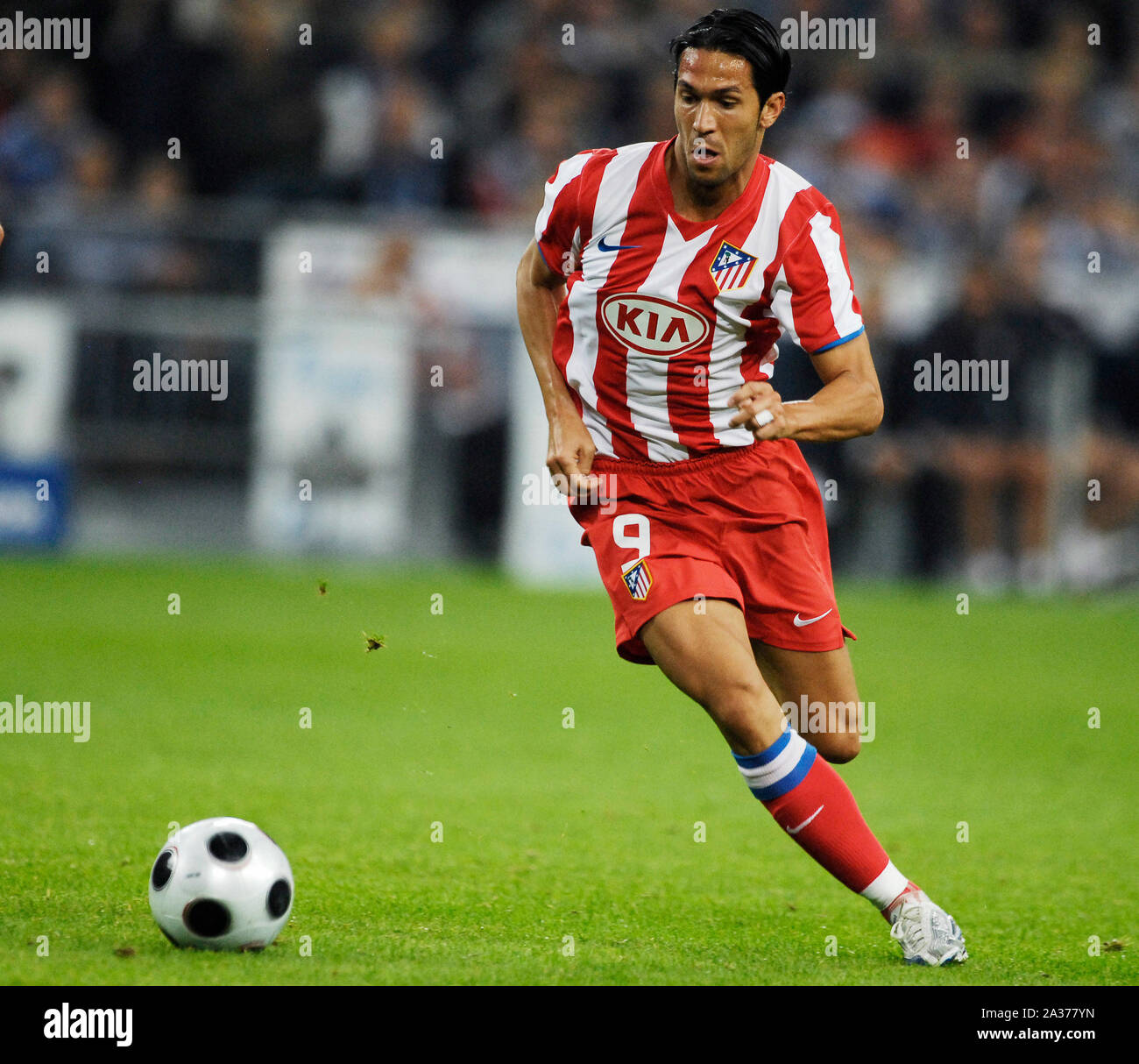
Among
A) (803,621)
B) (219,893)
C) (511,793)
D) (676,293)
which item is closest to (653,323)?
(676,293)

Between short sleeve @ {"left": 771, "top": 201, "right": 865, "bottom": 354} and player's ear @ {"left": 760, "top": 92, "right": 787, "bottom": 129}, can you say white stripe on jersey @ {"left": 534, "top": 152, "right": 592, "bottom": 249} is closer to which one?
player's ear @ {"left": 760, "top": 92, "right": 787, "bottom": 129}

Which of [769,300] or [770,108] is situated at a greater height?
[770,108]

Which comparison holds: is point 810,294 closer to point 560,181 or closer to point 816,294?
point 816,294

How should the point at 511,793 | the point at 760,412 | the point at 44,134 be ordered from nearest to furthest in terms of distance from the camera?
1. the point at 760,412
2. the point at 511,793
3. the point at 44,134

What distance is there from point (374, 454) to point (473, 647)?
11.2 ft

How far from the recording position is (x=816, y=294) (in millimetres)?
4719

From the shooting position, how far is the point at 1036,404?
14.7 m

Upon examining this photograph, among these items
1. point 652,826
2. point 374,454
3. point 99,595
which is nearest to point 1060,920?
point 652,826

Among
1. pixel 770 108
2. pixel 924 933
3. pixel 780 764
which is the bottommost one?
pixel 924 933

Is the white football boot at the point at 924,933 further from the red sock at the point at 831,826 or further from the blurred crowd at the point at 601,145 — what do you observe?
the blurred crowd at the point at 601,145

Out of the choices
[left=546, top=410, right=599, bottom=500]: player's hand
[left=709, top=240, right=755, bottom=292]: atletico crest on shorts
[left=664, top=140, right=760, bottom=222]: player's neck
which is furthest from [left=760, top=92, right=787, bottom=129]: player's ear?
[left=546, top=410, right=599, bottom=500]: player's hand

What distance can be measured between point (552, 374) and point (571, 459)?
356 mm

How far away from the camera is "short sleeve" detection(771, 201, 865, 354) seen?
4.72 m
